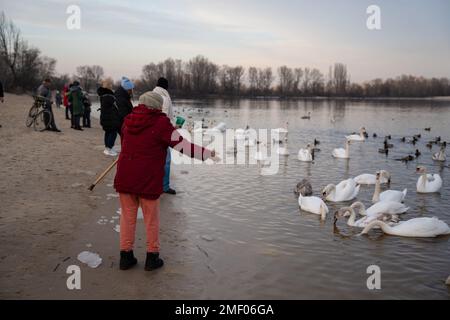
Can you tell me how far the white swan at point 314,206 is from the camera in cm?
796

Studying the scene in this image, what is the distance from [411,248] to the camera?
6613 mm

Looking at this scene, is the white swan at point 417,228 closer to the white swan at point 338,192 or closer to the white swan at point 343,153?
the white swan at point 338,192

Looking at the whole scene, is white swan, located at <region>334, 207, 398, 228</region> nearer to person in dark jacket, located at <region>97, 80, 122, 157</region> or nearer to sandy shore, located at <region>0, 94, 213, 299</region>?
sandy shore, located at <region>0, 94, 213, 299</region>

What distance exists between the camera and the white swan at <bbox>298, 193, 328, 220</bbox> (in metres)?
7.96

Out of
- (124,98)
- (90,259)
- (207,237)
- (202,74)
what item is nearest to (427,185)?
(207,237)

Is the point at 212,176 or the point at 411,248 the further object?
the point at 212,176

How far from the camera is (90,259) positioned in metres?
5.12

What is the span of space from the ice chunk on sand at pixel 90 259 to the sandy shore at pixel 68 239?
0.24ft

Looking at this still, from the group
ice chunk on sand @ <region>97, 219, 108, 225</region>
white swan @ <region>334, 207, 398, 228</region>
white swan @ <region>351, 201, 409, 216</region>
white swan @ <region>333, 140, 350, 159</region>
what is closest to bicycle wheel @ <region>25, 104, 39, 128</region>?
ice chunk on sand @ <region>97, 219, 108, 225</region>

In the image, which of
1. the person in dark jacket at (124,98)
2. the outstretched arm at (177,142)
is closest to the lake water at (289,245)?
the outstretched arm at (177,142)

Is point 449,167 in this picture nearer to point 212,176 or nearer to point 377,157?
point 377,157
